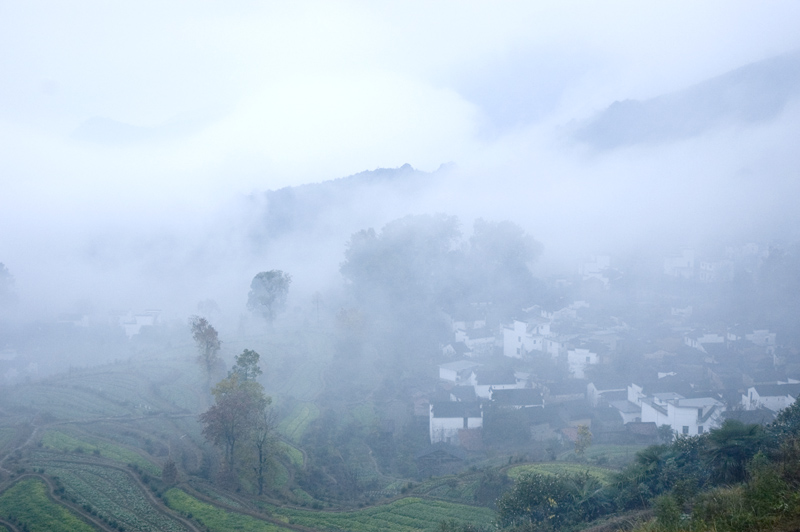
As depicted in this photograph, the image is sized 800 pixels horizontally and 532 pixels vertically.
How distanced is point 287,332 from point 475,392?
14208 millimetres

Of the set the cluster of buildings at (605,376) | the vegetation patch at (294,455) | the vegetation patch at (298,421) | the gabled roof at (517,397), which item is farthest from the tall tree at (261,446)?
the gabled roof at (517,397)

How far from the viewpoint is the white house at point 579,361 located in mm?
26109

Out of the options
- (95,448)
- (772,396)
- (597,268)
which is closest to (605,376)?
(772,396)

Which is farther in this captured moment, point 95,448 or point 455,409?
point 455,409

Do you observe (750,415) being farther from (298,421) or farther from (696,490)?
(298,421)

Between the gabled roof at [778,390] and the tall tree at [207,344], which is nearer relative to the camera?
the gabled roof at [778,390]

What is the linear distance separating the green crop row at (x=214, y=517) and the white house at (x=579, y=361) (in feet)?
61.4

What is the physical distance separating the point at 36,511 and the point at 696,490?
1321cm

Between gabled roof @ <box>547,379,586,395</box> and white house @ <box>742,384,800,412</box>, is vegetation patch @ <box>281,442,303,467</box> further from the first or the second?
white house @ <box>742,384,800,412</box>

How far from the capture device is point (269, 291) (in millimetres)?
31484

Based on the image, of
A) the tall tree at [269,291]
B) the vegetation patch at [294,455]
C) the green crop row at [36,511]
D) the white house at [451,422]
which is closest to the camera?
the green crop row at [36,511]

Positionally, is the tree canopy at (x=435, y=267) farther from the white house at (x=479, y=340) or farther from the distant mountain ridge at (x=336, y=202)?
the distant mountain ridge at (x=336, y=202)

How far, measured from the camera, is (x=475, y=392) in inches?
933

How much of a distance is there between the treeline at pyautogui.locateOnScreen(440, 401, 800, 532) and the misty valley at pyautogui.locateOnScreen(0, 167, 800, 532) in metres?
0.04
